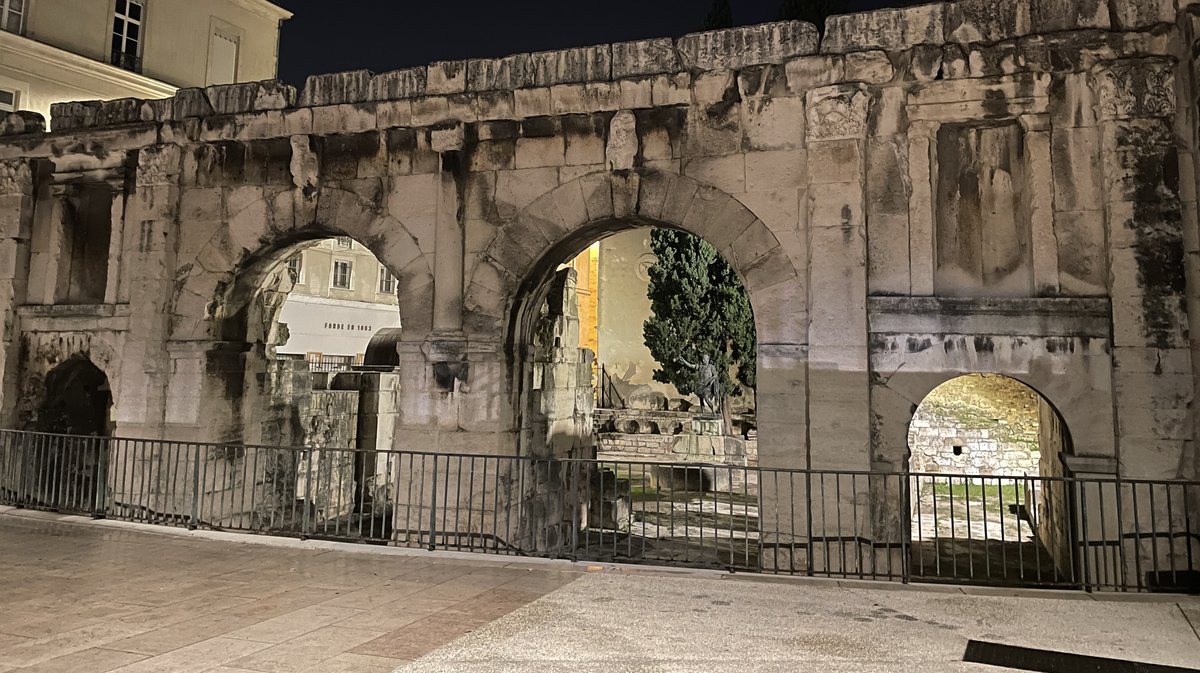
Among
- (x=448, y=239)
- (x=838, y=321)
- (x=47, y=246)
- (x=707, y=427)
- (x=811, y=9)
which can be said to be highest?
(x=811, y=9)

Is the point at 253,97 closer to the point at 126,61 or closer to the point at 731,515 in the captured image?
the point at 731,515

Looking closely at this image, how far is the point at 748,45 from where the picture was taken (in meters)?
7.82

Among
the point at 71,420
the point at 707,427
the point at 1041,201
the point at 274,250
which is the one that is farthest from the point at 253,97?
the point at 707,427

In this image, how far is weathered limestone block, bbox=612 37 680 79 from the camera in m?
8.03

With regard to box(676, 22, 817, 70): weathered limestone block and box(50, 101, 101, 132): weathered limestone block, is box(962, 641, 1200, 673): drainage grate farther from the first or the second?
box(50, 101, 101, 132): weathered limestone block

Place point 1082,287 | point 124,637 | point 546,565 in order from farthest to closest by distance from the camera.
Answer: point 1082,287
point 546,565
point 124,637

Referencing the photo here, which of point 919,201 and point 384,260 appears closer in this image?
point 919,201

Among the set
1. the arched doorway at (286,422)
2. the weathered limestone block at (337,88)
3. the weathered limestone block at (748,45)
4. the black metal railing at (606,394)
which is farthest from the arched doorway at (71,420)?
the black metal railing at (606,394)

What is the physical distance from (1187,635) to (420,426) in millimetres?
6844

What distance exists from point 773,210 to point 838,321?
1336 mm

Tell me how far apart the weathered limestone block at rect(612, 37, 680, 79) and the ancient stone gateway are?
0.11 ft

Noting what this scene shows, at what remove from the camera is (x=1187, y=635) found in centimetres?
441

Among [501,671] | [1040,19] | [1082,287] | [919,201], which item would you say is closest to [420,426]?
[501,671]

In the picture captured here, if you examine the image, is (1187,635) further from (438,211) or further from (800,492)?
(438,211)
